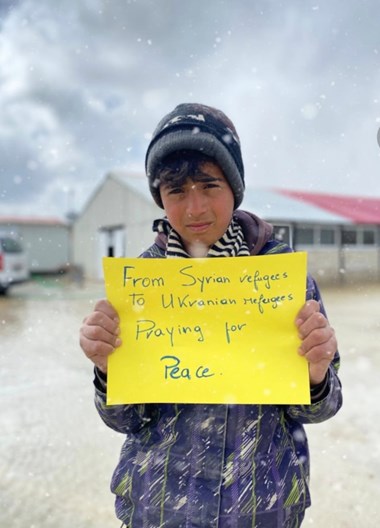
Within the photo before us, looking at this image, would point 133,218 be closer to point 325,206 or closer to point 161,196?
point 325,206

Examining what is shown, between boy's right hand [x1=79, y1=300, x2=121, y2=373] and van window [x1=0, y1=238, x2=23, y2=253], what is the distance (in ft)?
32.9

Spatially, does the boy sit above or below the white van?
above

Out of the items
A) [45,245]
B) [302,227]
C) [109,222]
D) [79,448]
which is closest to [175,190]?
[79,448]

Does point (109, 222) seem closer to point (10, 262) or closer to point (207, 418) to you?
point (10, 262)

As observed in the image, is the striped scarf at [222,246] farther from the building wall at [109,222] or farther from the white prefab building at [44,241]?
the white prefab building at [44,241]

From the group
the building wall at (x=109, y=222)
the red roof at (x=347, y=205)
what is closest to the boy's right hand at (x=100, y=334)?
the building wall at (x=109, y=222)

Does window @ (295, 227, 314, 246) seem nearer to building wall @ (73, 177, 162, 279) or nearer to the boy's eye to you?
building wall @ (73, 177, 162, 279)

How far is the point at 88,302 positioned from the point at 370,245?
31.6 ft

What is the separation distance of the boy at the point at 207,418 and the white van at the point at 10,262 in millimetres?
9999

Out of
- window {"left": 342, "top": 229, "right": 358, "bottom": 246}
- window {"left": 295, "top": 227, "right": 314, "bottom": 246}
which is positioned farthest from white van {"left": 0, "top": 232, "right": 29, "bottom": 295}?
window {"left": 342, "top": 229, "right": 358, "bottom": 246}

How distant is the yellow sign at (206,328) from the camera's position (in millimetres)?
944

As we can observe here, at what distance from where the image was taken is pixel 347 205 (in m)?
16.5

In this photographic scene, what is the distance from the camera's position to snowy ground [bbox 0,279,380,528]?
212 cm

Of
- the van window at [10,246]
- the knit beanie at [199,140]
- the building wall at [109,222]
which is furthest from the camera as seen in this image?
the building wall at [109,222]
